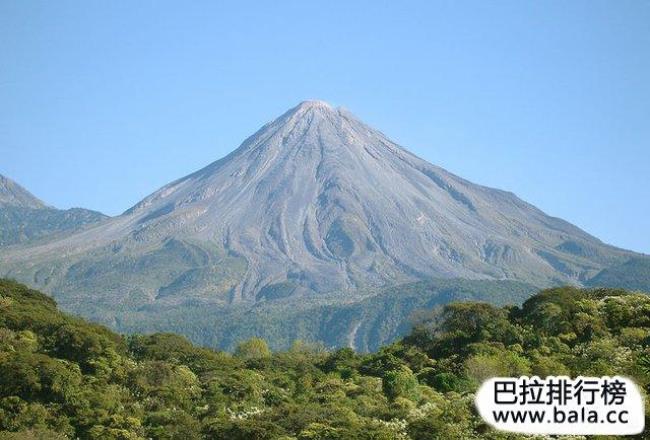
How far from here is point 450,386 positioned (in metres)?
44.8

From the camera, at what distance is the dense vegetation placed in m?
37.5

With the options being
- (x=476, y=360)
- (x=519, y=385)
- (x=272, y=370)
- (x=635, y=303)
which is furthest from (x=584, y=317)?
(x=519, y=385)

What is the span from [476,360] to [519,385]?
808 inches

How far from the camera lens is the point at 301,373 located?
169 feet

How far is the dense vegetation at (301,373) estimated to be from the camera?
37469 mm

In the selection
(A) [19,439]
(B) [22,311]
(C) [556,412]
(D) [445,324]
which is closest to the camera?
(C) [556,412]

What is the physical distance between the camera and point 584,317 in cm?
4919

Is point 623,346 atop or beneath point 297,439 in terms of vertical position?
atop

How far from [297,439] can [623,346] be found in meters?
15.8

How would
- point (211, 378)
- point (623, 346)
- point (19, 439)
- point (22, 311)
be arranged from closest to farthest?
point (19, 439)
point (623, 346)
point (211, 378)
point (22, 311)

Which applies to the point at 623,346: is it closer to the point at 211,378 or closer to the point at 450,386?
the point at 450,386

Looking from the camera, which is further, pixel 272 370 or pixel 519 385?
pixel 272 370

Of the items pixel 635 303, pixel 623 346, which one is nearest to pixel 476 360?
pixel 623 346

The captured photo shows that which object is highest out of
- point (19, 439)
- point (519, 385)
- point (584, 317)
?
point (584, 317)
